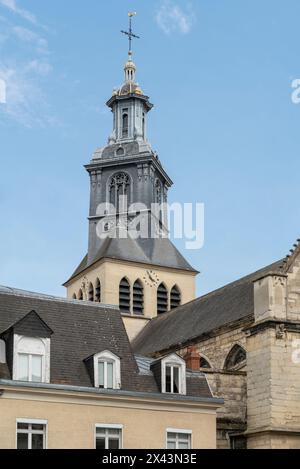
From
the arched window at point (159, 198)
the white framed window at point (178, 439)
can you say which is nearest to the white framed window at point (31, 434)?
the white framed window at point (178, 439)

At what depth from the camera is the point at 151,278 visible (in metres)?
55.5

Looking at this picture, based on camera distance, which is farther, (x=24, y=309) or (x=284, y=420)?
(x=284, y=420)

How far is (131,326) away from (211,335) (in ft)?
45.3

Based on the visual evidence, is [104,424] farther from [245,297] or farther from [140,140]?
[140,140]

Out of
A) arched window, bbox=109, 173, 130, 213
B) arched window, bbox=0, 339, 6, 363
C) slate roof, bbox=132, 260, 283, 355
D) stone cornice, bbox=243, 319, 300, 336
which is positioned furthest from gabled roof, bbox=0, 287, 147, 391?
arched window, bbox=109, 173, 130, 213

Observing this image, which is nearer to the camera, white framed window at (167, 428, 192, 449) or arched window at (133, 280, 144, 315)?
white framed window at (167, 428, 192, 449)

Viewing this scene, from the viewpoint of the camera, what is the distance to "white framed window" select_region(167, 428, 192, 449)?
83.3 ft

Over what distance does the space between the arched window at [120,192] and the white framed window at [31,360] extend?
32185 millimetres

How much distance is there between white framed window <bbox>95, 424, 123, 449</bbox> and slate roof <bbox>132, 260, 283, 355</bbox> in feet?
43.8

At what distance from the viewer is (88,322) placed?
27.2 metres

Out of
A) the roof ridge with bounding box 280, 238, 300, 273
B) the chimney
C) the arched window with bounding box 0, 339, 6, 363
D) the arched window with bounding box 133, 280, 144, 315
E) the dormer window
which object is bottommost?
the dormer window

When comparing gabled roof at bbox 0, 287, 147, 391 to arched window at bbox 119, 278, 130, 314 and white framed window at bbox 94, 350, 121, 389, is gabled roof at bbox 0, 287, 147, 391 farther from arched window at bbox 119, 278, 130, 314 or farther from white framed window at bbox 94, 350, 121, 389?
arched window at bbox 119, 278, 130, 314
